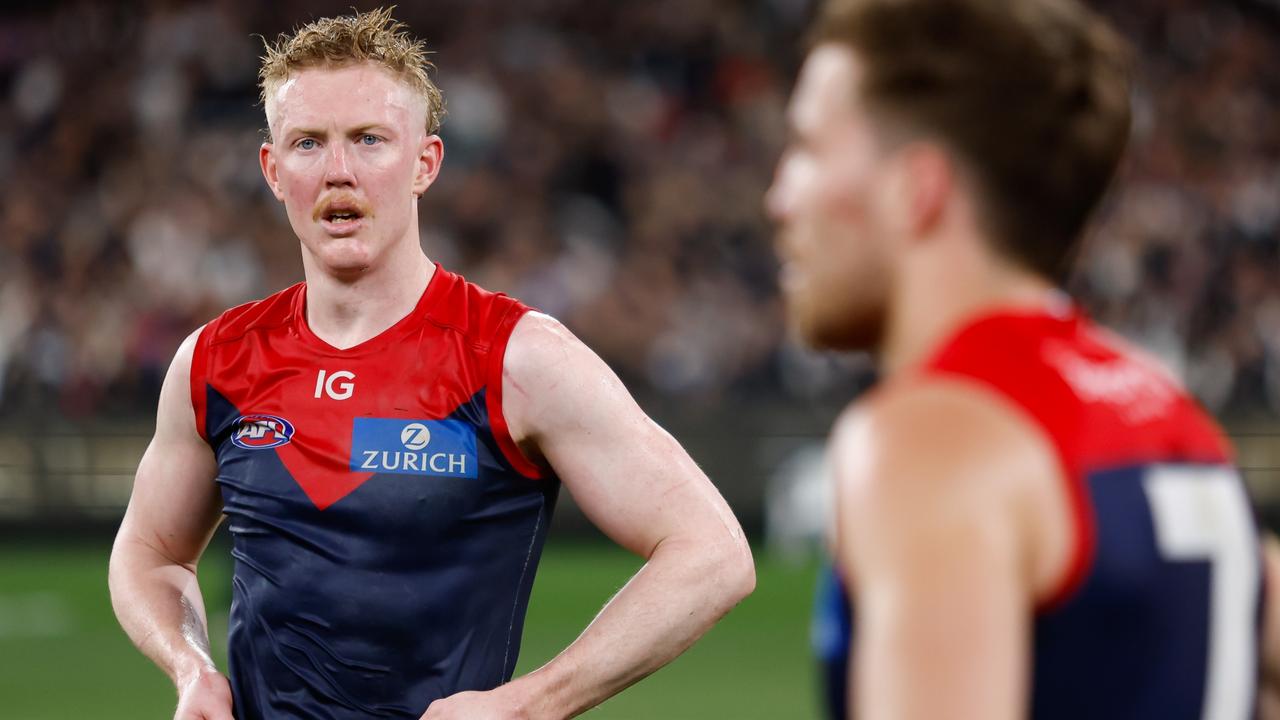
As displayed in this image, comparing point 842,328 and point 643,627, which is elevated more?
point 842,328

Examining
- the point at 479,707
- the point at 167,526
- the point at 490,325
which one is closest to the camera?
the point at 479,707

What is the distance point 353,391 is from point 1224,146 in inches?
683

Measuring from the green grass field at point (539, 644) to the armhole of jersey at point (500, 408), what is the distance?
649 cm

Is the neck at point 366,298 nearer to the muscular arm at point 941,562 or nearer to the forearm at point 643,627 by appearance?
the forearm at point 643,627

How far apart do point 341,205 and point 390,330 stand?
0.97 ft

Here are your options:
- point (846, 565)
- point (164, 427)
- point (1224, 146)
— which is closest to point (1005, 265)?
point (846, 565)

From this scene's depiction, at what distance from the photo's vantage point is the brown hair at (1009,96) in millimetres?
1951

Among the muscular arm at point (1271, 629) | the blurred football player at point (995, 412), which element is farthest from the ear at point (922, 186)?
the muscular arm at point (1271, 629)

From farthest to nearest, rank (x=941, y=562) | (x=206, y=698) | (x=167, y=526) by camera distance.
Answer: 1. (x=167, y=526)
2. (x=206, y=698)
3. (x=941, y=562)

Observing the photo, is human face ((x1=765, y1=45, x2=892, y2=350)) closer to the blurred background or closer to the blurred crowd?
the blurred background

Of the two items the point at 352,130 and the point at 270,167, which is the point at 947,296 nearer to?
the point at 352,130

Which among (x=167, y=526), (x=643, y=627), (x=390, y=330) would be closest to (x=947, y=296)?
(x=643, y=627)

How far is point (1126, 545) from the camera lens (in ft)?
6.08

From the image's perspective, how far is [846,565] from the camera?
72.6 inches
